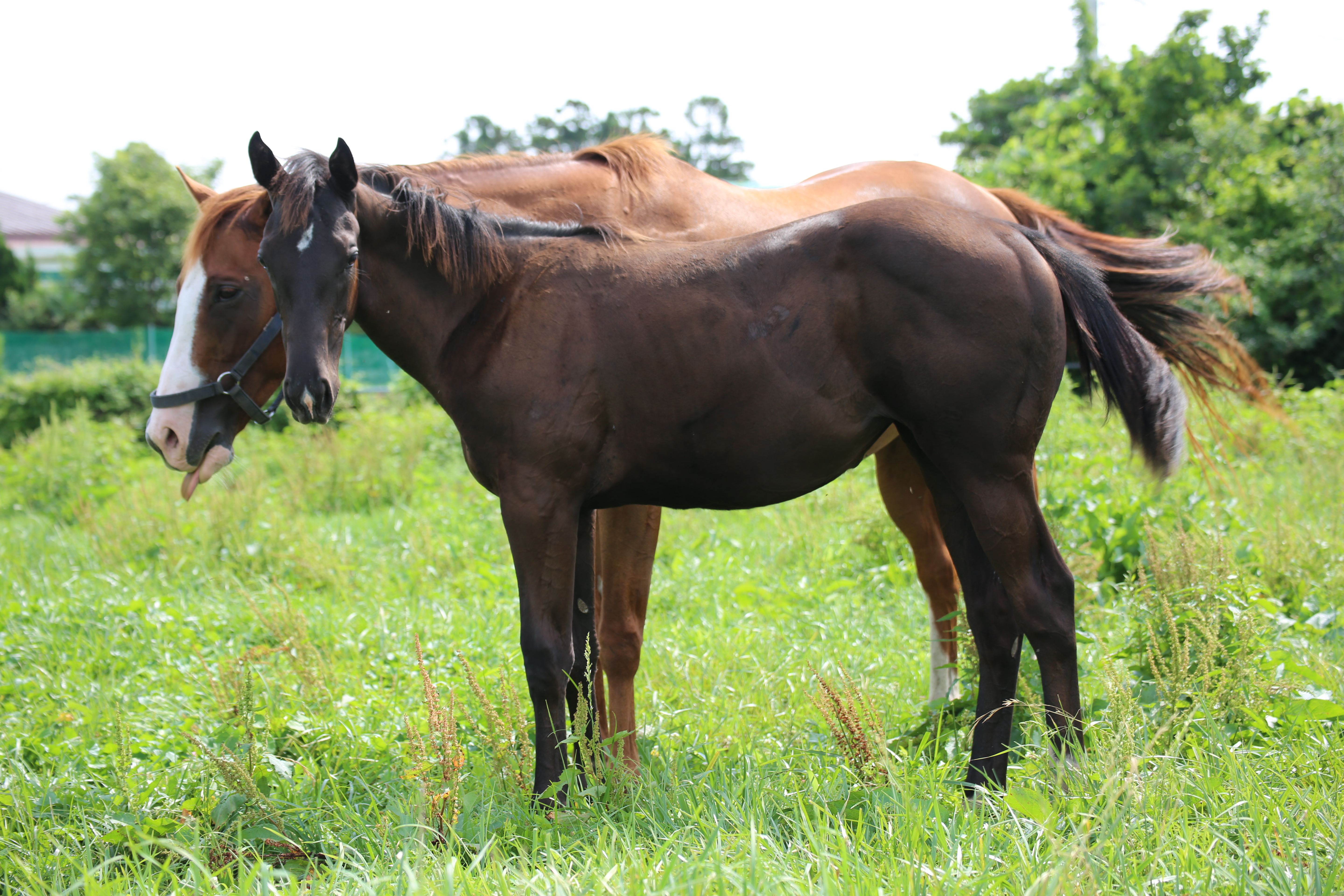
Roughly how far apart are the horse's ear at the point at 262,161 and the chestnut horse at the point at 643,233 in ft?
1.55

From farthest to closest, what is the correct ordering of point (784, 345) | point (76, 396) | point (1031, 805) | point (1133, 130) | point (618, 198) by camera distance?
point (76, 396)
point (1133, 130)
point (618, 198)
point (784, 345)
point (1031, 805)

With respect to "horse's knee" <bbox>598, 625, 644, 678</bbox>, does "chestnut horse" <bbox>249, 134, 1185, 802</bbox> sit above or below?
above

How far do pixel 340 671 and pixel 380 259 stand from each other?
7.20 feet

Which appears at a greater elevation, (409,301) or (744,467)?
(409,301)

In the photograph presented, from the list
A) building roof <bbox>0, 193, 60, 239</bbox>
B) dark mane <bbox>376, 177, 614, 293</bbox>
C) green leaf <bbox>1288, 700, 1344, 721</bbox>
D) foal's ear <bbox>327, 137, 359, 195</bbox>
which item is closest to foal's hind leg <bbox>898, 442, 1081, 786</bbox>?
green leaf <bbox>1288, 700, 1344, 721</bbox>

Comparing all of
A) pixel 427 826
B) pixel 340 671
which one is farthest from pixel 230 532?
pixel 427 826

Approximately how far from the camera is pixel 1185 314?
11.3ft

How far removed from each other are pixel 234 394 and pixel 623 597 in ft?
5.04

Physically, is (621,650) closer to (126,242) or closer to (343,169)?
(343,169)

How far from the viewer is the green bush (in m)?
12.5

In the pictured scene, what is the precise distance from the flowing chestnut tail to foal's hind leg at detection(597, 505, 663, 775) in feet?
6.71

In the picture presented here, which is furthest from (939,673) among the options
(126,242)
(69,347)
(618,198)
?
(126,242)

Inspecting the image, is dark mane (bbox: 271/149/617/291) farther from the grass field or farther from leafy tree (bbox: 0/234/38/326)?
leafy tree (bbox: 0/234/38/326)

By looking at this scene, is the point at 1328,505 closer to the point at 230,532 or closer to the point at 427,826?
the point at 427,826
